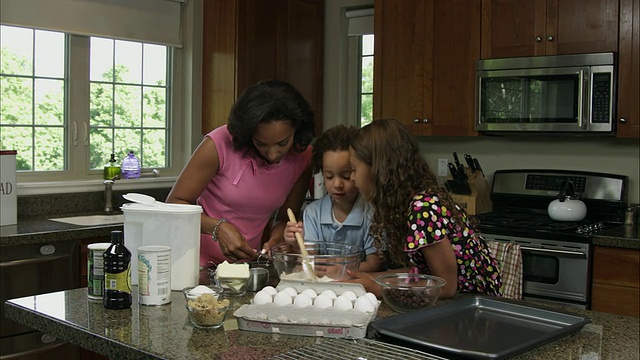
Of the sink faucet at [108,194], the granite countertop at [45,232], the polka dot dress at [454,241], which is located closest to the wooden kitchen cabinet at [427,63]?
the sink faucet at [108,194]

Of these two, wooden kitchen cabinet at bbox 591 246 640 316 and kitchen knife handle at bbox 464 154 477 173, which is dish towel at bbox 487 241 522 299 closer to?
wooden kitchen cabinet at bbox 591 246 640 316

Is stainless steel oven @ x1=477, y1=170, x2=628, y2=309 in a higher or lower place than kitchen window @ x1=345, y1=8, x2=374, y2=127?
lower

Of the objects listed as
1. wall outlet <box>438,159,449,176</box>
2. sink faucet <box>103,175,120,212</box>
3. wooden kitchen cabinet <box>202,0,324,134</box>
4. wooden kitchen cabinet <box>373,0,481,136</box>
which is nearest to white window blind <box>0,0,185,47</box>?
wooden kitchen cabinet <box>202,0,324,134</box>

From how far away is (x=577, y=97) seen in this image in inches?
139

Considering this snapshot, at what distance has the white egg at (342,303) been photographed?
1548mm

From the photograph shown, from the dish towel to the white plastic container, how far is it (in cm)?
135

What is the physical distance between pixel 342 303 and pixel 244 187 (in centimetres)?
95

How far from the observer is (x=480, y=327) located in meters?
1.58

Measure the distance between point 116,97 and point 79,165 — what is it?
1.54ft

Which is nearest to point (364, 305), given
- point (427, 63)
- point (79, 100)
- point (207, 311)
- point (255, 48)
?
point (207, 311)

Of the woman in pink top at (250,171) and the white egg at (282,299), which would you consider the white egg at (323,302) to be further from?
the woman in pink top at (250,171)

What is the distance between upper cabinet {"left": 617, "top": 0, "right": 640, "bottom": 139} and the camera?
3.37m

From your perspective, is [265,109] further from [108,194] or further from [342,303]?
[108,194]

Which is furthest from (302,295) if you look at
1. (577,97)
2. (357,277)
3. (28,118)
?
(28,118)
